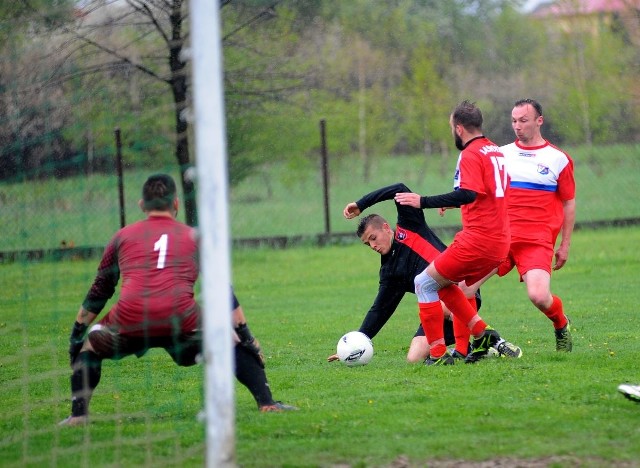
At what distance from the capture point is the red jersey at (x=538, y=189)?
7.77 metres

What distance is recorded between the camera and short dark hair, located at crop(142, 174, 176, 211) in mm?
5559

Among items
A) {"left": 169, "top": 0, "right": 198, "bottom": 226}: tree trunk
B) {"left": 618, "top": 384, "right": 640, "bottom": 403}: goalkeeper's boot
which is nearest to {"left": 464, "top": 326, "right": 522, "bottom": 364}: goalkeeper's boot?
{"left": 618, "top": 384, "right": 640, "bottom": 403}: goalkeeper's boot

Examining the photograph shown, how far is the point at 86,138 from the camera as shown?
37.4ft

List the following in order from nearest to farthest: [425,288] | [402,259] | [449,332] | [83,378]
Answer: [83,378]
[425,288]
[402,259]
[449,332]

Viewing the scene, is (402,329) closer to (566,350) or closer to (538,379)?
(566,350)

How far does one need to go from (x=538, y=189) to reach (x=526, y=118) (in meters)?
0.57

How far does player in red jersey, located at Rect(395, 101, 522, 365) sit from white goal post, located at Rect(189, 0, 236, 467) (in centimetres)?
299

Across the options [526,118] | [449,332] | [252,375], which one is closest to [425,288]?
[449,332]

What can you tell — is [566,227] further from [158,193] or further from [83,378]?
[83,378]

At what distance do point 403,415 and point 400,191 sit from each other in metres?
2.12

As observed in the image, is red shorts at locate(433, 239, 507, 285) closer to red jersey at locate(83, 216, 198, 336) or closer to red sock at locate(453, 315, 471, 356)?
red sock at locate(453, 315, 471, 356)

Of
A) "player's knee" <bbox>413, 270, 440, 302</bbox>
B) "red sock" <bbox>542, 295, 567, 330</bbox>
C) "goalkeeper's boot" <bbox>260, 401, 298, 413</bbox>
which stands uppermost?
"player's knee" <bbox>413, 270, 440, 302</bbox>

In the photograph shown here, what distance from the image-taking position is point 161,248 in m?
5.50

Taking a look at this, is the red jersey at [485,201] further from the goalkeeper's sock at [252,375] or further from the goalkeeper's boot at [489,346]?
the goalkeeper's sock at [252,375]
